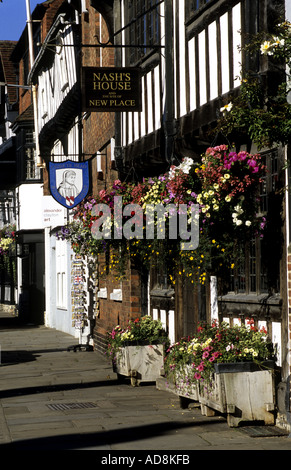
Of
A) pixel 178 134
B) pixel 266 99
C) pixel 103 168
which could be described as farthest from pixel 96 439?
pixel 103 168

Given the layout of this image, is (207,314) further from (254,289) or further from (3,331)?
(3,331)

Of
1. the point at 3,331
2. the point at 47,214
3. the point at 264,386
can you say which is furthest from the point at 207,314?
the point at 3,331

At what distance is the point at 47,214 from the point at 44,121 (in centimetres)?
471

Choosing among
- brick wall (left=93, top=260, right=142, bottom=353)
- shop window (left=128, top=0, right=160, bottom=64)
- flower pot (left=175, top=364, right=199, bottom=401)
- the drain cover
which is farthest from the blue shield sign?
flower pot (left=175, top=364, right=199, bottom=401)

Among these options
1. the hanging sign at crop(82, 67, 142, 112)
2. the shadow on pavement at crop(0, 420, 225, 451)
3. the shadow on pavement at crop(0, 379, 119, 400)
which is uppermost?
the hanging sign at crop(82, 67, 142, 112)

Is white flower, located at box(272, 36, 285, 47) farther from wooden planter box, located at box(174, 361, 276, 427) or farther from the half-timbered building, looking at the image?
wooden planter box, located at box(174, 361, 276, 427)

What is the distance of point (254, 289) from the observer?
9.23 meters

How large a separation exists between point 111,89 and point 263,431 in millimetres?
5865

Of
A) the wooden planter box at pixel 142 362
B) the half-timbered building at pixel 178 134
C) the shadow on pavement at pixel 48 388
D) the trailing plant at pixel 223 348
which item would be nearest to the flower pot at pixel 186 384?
the trailing plant at pixel 223 348

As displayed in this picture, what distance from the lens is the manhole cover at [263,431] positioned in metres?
7.95

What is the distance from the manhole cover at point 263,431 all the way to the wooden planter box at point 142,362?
381cm

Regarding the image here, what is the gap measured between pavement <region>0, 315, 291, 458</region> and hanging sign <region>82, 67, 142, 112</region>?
4028 millimetres

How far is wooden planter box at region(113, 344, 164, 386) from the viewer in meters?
12.1

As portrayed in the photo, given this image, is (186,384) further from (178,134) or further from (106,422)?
(178,134)
